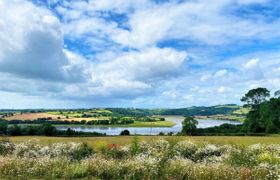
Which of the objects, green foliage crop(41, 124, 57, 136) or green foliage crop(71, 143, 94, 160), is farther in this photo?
green foliage crop(41, 124, 57, 136)

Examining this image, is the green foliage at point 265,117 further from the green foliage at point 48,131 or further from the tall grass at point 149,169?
the tall grass at point 149,169

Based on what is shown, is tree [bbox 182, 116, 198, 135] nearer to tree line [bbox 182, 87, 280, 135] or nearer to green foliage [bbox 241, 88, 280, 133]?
tree line [bbox 182, 87, 280, 135]

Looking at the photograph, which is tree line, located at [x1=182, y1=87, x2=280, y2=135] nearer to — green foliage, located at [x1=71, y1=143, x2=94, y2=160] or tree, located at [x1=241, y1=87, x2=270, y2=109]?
tree, located at [x1=241, y1=87, x2=270, y2=109]

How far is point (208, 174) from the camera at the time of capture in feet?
52.5

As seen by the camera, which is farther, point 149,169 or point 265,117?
point 265,117

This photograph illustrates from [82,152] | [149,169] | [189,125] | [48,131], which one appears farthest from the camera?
[189,125]

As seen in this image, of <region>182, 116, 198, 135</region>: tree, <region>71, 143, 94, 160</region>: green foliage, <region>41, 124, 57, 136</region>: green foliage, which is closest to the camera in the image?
<region>71, 143, 94, 160</region>: green foliage

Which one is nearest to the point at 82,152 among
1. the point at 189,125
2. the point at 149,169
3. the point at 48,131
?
the point at 149,169

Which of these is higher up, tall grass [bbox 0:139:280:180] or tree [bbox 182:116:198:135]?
tree [bbox 182:116:198:135]

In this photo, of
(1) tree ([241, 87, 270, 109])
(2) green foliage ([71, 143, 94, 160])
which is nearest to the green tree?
(1) tree ([241, 87, 270, 109])

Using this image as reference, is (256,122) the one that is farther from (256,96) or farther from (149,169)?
(149,169)

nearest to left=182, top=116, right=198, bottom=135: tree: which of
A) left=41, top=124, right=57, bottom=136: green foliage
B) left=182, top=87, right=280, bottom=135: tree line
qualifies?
left=182, top=87, right=280, bottom=135: tree line

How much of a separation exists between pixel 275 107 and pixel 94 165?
7234 cm

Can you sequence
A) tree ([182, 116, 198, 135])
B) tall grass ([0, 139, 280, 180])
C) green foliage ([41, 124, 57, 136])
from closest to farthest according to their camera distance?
tall grass ([0, 139, 280, 180])
green foliage ([41, 124, 57, 136])
tree ([182, 116, 198, 135])
